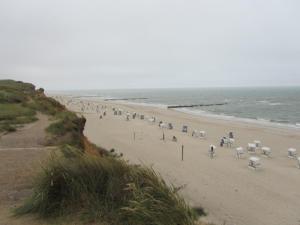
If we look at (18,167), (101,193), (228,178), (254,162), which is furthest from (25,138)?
(254,162)

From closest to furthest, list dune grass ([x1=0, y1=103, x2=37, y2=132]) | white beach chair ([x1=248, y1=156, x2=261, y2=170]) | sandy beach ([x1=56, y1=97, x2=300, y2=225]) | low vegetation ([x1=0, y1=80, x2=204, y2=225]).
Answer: low vegetation ([x1=0, y1=80, x2=204, y2=225])
sandy beach ([x1=56, y1=97, x2=300, y2=225])
dune grass ([x1=0, y1=103, x2=37, y2=132])
white beach chair ([x1=248, y1=156, x2=261, y2=170])

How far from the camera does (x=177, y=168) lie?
42.0ft

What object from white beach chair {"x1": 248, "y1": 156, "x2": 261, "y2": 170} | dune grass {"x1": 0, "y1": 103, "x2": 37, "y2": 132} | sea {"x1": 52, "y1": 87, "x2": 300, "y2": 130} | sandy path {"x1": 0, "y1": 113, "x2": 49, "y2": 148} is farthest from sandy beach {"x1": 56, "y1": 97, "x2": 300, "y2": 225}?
sea {"x1": 52, "y1": 87, "x2": 300, "y2": 130}

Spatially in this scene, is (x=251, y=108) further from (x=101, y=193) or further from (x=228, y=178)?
(x=101, y=193)

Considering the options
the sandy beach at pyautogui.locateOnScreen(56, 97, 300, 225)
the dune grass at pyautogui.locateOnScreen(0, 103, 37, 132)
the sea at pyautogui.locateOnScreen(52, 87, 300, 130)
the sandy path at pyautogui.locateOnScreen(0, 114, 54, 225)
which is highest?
the dune grass at pyautogui.locateOnScreen(0, 103, 37, 132)

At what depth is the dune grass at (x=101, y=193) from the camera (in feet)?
11.8

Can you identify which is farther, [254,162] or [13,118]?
[13,118]

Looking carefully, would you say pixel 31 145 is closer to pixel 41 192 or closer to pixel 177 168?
pixel 41 192

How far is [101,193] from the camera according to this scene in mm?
4270

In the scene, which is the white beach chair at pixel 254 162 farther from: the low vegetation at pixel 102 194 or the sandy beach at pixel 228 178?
the low vegetation at pixel 102 194

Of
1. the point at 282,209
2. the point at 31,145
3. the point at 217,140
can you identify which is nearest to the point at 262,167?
the point at 282,209

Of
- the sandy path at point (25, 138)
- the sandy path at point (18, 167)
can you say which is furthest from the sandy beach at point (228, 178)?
the sandy path at point (25, 138)

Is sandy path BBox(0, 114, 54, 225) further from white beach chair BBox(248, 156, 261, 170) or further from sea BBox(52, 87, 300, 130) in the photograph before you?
sea BBox(52, 87, 300, 130)

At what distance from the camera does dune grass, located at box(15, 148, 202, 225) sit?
11.8 feet
